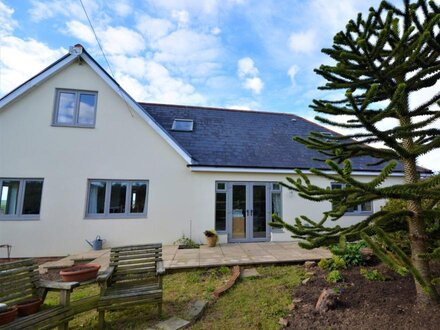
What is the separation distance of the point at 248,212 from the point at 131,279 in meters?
6.66

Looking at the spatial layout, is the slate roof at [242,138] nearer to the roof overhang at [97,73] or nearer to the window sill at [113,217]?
the roof overhang at [97,73]

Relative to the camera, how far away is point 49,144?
9.81m

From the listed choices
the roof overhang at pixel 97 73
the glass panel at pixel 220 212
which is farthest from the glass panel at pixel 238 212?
the roof overhang at pixel 97 73

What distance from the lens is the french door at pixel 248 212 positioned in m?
11.0

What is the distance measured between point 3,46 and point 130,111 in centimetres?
482

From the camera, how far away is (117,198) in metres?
10.2

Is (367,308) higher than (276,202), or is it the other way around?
(276,202)

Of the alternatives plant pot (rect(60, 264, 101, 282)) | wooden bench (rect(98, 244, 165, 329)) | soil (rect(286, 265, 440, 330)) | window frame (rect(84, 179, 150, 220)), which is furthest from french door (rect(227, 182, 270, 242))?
plant pot (rect(60, 264, 101, 282))

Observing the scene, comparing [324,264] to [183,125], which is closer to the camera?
[324,264]

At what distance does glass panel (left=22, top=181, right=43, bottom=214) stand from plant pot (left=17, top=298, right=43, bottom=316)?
6.97 metres

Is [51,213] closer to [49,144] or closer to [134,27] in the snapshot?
[49,144]

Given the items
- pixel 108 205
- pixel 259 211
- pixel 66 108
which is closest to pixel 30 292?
pixel 108 205

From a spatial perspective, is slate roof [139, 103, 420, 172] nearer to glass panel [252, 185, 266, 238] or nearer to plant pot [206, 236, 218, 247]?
glass panel [252, 185, 266, 238]

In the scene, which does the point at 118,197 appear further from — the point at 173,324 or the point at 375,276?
the point at 375,276
